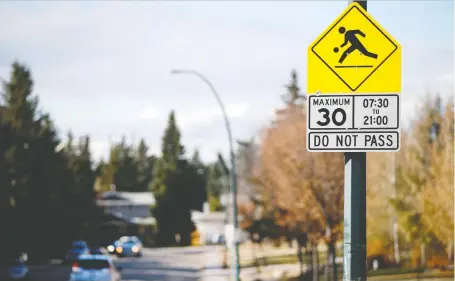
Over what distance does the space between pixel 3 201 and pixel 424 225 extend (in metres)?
23.1

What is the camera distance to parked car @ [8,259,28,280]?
1450 inches

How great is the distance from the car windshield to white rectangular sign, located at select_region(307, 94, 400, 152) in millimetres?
21517

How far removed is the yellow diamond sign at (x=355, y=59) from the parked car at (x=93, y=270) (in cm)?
2137

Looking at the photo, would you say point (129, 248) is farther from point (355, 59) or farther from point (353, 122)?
point (355, 59)

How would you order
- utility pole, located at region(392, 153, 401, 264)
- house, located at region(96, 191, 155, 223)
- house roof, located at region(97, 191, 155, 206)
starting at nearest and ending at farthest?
1. utility pole, located at region(392, 153, 401, 264)
2. house roof, located at region(97, 191, 155, 206)
3. house, located at region(96, 191, 155, 223)

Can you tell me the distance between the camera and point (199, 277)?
4303cm

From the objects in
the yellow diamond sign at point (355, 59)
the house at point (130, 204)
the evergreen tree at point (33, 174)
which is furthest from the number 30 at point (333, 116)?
the house at point (130, 204)

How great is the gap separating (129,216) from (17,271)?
84445 millimetres

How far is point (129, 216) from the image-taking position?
12125 cm

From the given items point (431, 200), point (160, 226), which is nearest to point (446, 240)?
point (431, 200)

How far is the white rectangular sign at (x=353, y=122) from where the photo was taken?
6.08 m

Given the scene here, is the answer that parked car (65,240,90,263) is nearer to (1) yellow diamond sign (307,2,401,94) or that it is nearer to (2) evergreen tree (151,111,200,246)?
(2) evergreen tree (151,111,200,246)

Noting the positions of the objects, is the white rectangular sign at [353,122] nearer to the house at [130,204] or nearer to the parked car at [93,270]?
the parked car at [93,270]

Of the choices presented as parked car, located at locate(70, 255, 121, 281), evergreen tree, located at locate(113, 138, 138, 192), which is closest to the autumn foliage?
parked car, located at locate(70, 255, 121, 281)
